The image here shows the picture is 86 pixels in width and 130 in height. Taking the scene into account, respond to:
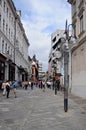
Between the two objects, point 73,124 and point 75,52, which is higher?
point 75,52

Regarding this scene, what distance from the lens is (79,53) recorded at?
2806 cm

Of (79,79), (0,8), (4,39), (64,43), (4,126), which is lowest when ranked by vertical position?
(4,126)

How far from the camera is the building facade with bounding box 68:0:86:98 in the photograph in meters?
25.7

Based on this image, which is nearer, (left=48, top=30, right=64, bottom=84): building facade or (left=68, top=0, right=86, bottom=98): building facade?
(left=48, top=30, right=64, bottom=84): building facade

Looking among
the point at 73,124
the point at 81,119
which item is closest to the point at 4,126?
the point at 73,124

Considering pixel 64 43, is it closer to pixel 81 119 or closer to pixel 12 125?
pixel 81 119

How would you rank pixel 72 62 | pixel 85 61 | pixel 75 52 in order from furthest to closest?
pixel 72 62, pixel 75 52, pixel 85 61

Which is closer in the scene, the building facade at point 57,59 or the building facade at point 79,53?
the building facade at point 57,59

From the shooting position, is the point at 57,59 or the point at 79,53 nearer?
the point at 79,53

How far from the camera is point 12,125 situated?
10797mm

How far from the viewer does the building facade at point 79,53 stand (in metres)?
25.7

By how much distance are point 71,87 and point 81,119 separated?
20.9 meters

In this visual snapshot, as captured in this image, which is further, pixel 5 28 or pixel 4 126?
pixel 5 28

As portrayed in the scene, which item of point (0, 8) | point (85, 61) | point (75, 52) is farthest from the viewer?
point (0, 8)
